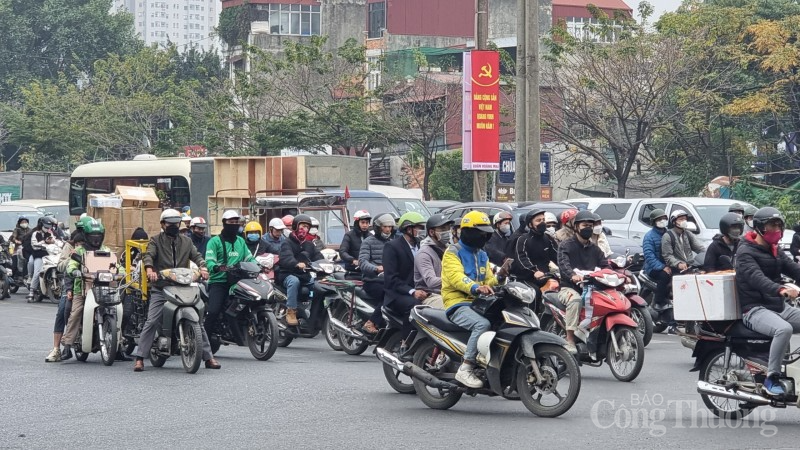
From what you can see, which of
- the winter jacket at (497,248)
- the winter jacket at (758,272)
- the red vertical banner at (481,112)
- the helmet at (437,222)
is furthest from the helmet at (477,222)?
the red vertical banner at (481,112)

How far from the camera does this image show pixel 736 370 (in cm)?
953

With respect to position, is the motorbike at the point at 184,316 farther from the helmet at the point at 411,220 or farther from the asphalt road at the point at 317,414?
the helmet at the point at 411,220

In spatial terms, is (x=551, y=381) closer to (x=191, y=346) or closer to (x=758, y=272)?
(x=758, y=272)

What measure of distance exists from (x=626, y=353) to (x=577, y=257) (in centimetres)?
124

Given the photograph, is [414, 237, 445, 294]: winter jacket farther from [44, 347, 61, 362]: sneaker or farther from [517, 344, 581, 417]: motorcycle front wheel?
[44, 347, 61, 362]: sneaker

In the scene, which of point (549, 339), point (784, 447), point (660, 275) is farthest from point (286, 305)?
point (784, 447)

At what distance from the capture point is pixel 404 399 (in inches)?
440

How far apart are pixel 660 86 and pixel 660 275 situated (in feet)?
69.8

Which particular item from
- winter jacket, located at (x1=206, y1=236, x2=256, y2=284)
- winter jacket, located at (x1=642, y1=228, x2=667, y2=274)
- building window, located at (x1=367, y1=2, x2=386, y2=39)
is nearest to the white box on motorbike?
winter jacket, located at (x1=206, y1=236, x2=256, y2=284)

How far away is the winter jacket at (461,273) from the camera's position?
10195mm

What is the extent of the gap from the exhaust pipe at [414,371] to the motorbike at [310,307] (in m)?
4.70

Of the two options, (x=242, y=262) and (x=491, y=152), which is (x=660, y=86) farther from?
(x=242, y=262)

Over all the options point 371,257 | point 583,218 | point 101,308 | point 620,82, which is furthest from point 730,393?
point 620,82

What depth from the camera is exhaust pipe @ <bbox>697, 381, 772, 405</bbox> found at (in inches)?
363
